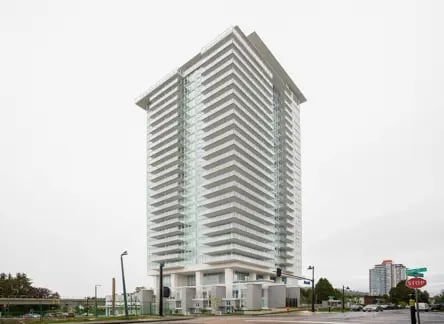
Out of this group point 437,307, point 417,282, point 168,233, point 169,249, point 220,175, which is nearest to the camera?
point 417,282

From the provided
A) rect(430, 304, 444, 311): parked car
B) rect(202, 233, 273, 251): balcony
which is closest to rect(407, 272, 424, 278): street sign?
rect(430, 304, 444, 311): parked car

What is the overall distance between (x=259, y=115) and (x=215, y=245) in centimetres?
3475

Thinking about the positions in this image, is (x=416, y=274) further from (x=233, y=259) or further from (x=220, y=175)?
(x=220, y=175)

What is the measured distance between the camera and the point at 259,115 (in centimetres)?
11712

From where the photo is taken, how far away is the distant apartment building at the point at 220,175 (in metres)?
105

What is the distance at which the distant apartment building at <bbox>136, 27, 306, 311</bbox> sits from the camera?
10456 cm

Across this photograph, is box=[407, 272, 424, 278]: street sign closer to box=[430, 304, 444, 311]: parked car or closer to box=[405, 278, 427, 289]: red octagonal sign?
box=[405, 278, 427, 289]: red octagonal sign

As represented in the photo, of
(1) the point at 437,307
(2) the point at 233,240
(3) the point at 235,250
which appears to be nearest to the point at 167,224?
(2) the point at 233,240

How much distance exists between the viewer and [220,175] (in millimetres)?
107375

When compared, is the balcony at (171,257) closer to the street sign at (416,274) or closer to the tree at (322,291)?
the tree at (322,291)

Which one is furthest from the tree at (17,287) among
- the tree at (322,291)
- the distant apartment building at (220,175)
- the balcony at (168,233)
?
the tree at (322,291)

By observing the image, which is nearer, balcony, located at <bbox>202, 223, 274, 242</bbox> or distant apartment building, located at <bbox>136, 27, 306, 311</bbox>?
balcony, located at <bbox>202, 223, 274, 242</bbox>

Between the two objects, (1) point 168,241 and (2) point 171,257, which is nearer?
(2) point 171,257

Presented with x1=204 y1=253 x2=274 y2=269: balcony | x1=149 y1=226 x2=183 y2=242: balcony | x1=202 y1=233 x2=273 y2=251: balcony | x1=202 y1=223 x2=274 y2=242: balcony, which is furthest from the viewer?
x1=149 y1=226 x2=183 y2=242: balcony
